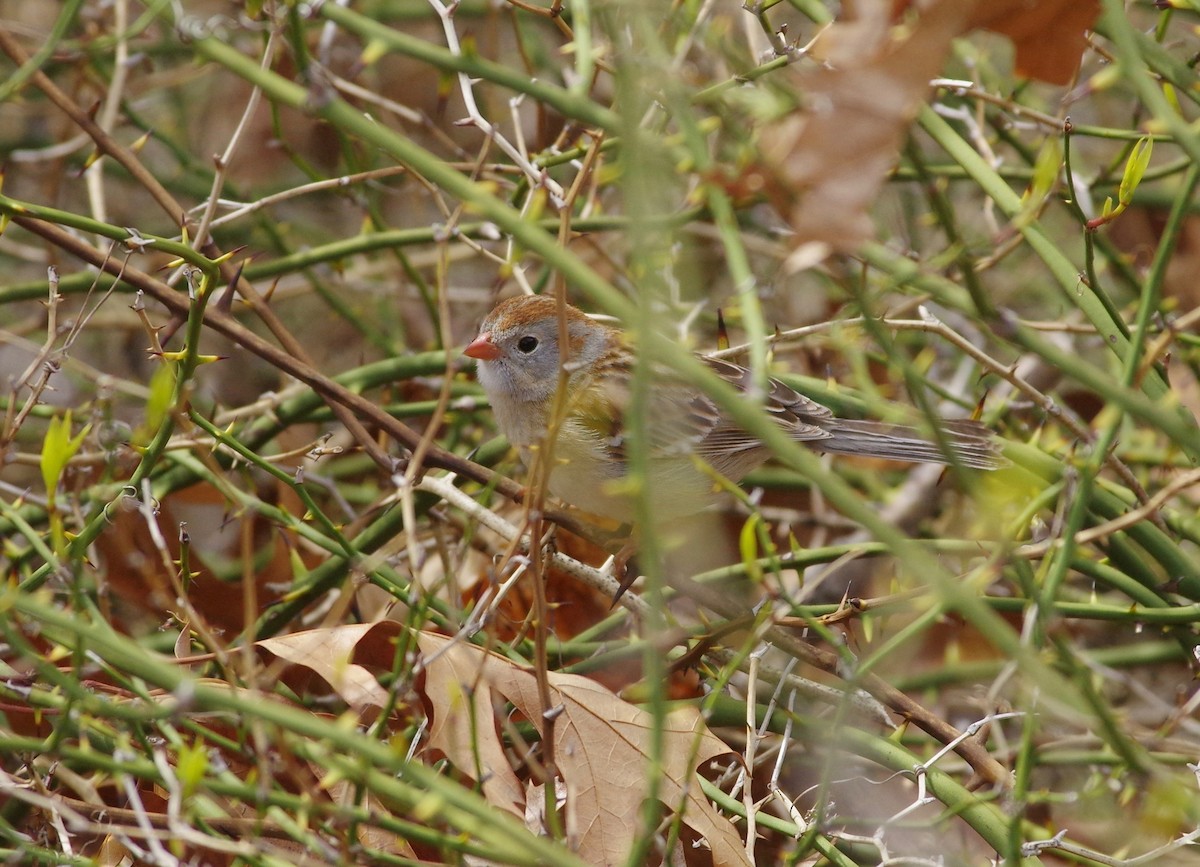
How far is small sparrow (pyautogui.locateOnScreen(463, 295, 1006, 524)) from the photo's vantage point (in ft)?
11.8

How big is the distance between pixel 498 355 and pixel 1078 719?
2.24 m

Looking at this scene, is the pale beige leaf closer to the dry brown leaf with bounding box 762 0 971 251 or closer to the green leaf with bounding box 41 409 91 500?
the green leaf with bounding box 41 409 91 500

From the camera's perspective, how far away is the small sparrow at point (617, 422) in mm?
3594

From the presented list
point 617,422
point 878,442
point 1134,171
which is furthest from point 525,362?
point 1134,171

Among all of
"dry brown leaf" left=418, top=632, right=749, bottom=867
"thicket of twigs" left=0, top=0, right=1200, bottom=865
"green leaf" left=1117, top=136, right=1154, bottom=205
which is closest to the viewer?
"thicket of twigs" left=0, top=0, right=1200, bottom=865

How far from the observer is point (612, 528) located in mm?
3996

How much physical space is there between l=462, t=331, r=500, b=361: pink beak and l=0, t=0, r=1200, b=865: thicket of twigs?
0.65ft

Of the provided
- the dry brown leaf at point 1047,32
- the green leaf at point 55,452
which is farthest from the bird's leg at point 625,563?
the dry brown leaf at point 1047,32

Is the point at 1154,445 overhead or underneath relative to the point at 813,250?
underneath

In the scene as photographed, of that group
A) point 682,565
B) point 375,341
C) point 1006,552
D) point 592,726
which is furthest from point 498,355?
point 1006,552

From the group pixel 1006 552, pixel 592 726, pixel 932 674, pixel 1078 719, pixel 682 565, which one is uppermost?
pixel 1006 552

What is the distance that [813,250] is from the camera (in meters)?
1.61

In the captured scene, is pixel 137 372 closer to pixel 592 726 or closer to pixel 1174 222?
pixel 592 726

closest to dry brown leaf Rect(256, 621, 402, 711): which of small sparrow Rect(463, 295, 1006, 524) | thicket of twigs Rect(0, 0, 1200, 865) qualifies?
thicket of twigs Rect(0, 0, 1200, 865)
